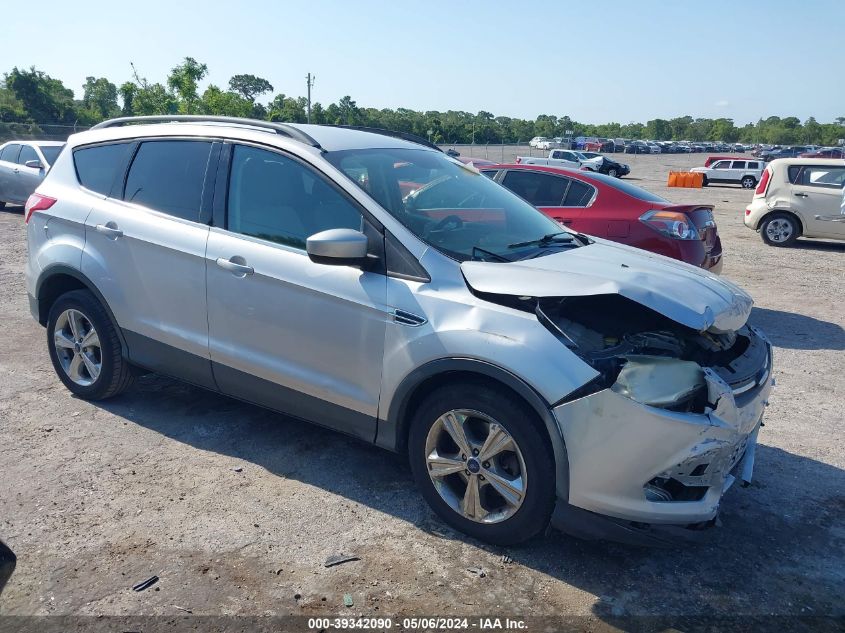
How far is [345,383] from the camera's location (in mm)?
3744

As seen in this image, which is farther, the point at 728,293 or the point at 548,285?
the point at 728,293

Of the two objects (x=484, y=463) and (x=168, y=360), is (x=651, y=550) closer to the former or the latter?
(x=484, y=463)

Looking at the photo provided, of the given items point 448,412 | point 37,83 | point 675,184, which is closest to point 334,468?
point 448,412

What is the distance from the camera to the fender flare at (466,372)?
10.2 ft

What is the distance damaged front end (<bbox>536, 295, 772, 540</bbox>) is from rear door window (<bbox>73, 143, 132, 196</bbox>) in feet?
10.3

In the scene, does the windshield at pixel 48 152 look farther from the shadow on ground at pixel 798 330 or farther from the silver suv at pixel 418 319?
the shadow on ground at pixel 798 330


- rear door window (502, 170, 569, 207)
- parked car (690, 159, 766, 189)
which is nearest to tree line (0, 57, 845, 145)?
parked car (690, 159, 766, 189)

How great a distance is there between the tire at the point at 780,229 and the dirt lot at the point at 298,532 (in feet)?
31.0

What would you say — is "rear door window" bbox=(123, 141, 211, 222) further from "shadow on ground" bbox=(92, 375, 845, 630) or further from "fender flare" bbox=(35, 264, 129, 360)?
"shadow on ground" bbox=(92, 375, 845, 630)

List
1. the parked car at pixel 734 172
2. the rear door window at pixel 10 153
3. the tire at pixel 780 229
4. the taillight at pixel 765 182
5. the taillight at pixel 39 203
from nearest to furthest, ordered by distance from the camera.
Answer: the taillight at pixel 39 203 → the tire at pixel 780 229 → the taillight at pixel 765 182 → the rear door window at pixel 10 153 → the parked car at pixel 734 172

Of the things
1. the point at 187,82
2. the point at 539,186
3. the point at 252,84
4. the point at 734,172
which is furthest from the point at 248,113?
the point at 252,84

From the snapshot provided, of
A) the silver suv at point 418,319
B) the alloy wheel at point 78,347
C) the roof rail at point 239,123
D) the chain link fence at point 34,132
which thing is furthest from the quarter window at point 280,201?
the chain link fence at point 34,132

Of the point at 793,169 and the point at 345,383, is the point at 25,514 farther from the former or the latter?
the point at 793,169

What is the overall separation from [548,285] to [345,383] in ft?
3.90
